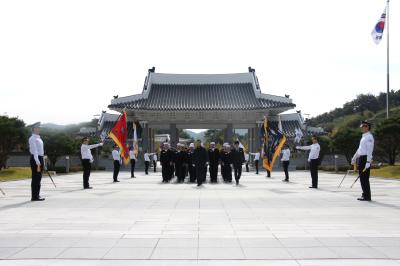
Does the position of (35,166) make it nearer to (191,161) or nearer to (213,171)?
(191,161)

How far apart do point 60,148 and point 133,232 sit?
1183 inches

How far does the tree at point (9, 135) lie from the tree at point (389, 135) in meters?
23.0

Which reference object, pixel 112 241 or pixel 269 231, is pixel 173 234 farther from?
pixel 269 231

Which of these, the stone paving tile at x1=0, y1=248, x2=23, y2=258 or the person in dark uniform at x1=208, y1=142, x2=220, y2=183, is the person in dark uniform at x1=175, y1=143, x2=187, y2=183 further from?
the stone paving tile at x1=0, y1=248, x2=23, y2=258

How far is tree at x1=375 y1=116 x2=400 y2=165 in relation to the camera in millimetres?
29053

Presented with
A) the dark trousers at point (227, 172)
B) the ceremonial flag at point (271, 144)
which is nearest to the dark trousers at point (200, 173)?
the dark trousers at point (227, 172)

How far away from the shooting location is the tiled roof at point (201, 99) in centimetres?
3647

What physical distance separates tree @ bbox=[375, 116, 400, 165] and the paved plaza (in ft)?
64.5

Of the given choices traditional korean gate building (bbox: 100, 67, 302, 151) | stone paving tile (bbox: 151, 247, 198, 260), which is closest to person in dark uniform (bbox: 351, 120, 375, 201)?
stone paving tile (bbox: 151, 247, 198, 260)

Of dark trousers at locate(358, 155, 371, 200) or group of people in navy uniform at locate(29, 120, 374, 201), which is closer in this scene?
dark trousers at locate(358, 155, 371, 200)

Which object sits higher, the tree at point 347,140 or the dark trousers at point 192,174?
the tree at point 347,140
